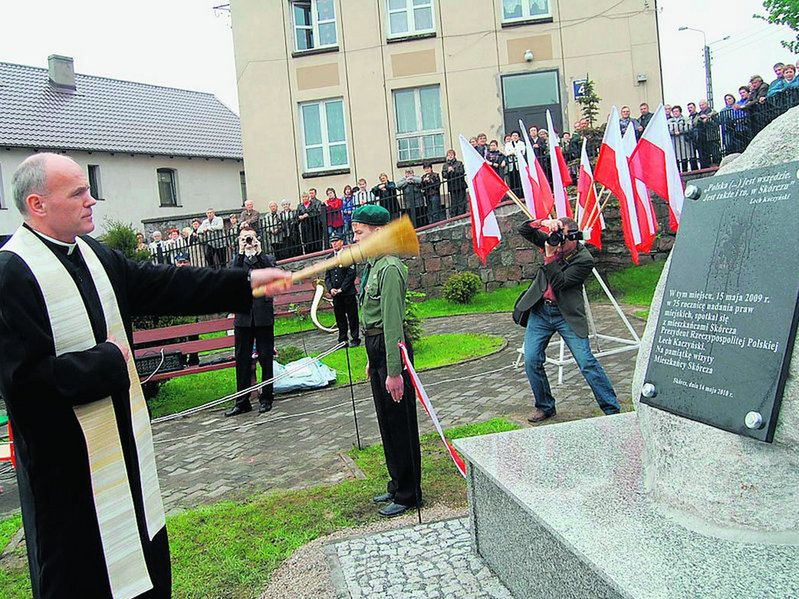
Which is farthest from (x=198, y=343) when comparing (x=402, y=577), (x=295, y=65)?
(x=295, y=65)

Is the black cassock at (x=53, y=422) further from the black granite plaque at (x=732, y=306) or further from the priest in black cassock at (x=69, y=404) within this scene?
the black granite plaque at (x=732, y=306)

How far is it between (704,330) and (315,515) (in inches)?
122

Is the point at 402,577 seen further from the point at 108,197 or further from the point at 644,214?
the point at 108,197

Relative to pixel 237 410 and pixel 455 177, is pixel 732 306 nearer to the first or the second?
pixel 237 410

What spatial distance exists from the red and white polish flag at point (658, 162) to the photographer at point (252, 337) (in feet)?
15.2

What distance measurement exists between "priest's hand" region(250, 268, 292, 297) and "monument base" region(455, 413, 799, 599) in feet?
4.66

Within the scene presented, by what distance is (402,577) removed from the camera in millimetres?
4016

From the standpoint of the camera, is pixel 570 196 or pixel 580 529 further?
pixel 570 196

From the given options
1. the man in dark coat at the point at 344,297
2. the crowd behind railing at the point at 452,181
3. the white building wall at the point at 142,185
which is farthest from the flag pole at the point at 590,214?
the white building wall at the point at 142,185

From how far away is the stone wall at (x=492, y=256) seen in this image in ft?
52.7

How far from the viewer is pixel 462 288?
51.3 ft

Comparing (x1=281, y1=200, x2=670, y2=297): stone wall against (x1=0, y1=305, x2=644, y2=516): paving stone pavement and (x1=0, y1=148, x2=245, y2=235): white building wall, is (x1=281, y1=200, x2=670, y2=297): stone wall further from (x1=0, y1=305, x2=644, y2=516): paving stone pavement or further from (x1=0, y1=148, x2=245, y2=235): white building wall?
(x1=0, y1=148, x2=245, y2=235): white building wall

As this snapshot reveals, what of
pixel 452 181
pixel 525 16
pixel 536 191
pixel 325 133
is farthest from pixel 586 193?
pixel 325 133

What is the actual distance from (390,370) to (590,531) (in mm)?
2106
